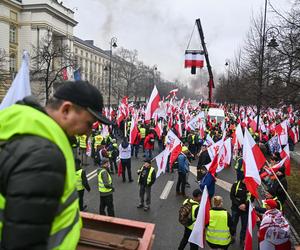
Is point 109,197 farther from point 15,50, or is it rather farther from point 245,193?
point 15,50

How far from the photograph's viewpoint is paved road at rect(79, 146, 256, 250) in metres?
8.55

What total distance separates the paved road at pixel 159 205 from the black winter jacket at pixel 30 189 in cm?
692

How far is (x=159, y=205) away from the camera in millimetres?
11195

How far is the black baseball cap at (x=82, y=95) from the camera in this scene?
1.65 meters

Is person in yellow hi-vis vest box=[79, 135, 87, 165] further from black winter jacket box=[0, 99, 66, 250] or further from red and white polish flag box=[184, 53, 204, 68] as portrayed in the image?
black winter jacket box=[0, 99, 66, 250]

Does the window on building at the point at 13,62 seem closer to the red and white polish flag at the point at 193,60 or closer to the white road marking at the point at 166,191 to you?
the red and white polish flag at the point at 193,60

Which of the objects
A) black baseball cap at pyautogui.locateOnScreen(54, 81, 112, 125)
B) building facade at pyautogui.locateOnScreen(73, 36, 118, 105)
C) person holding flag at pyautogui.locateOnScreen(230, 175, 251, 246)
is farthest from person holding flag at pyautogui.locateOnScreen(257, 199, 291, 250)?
building facade at pyautogui.locateOnScreen(73, 36, 118, 105)

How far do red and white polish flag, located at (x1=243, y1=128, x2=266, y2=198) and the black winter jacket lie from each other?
19.3ft

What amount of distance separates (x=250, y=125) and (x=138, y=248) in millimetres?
20568

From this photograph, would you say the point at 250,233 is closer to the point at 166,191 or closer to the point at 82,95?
the point at 82,95

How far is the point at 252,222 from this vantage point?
6.58 metres

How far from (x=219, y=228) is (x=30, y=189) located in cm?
568

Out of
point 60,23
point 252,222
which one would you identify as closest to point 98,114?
point 252,222

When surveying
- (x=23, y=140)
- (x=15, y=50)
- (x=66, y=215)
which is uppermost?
(x=15, y=50)
